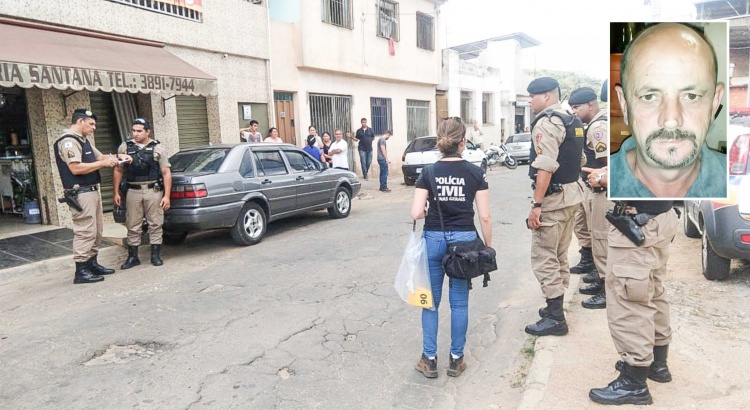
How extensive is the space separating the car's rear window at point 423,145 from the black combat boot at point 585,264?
9.36 metres

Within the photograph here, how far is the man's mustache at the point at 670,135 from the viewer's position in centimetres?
252

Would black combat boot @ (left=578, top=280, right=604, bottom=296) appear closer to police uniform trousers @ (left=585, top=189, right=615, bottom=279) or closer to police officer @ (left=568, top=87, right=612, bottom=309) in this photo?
police officer @ (left=568, top=87, right=612, bottom=309)

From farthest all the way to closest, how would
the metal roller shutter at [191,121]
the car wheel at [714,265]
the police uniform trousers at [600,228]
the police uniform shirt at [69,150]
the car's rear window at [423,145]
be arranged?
the car's rear window at [423,145] < the metal roller shutter at [191,121] < the police uniform shirt at [69,150] < the car wheel at [714,265] < the police uniform trousers at [600,228]

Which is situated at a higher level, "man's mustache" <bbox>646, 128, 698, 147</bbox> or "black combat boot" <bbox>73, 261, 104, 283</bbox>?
"man's mustache" <bbox>646, 128, 698, 147</bbox>

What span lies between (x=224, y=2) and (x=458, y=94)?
1391cm

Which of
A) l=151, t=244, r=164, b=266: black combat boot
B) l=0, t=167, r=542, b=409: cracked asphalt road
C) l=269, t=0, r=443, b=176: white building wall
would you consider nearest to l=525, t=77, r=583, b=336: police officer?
l=0, t=167, r=542, b=409: cracked asphalt road

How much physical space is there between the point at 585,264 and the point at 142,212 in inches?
207

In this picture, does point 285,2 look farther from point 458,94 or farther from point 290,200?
point 458,94

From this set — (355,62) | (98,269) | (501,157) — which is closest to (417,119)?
(501,157)

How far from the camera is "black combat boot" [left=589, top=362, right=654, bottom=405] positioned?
284 centimetres

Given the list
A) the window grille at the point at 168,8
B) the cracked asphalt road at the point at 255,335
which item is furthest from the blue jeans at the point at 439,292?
the window grille at the point at 168,8

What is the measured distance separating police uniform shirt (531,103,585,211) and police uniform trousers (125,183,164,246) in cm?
471

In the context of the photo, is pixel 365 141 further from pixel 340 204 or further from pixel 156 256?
pixel 156 256

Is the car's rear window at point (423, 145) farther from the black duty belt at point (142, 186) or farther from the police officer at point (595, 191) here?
the police officer at point (595, 191)
